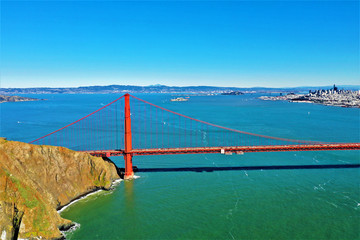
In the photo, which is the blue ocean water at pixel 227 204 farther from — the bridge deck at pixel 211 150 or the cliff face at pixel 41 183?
the bridge deck at pixel 211 150

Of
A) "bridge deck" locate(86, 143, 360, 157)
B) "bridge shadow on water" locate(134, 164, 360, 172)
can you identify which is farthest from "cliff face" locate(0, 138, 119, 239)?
"bridge shadow on water" locate(134, 164, 360, 172)

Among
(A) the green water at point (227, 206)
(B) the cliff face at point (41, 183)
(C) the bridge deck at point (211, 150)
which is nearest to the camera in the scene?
(B) the cliff face at point (41, 183)

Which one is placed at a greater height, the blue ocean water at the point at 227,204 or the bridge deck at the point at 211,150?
the bridge deck at the point at 211,150

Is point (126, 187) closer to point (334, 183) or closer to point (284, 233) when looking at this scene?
point (284, 233)

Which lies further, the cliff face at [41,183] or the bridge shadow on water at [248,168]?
the bridge shadow on water at [248,168]

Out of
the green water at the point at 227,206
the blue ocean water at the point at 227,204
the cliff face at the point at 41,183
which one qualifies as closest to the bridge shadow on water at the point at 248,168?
the blue ocean water at the point at 227,204

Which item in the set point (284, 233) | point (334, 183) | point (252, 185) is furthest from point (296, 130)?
point (284, 233)

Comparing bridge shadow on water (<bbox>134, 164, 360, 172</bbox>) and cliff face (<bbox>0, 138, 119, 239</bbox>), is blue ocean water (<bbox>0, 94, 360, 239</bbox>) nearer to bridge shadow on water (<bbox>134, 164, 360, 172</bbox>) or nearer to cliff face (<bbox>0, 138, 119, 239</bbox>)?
bridge shadow on water (<bbox>134, 164, 360, 172</bbox>)

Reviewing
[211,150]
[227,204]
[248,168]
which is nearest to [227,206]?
[227,204]
